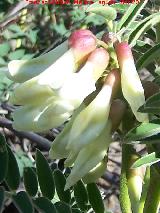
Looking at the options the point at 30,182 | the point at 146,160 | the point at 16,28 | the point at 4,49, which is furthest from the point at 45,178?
the point at 16,28

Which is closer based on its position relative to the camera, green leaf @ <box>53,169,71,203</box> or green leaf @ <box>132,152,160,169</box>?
green leaf @ <box>132,152,160,169</box>

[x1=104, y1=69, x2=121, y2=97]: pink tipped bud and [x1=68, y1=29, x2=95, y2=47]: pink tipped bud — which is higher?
[x1=68, y1=29, x2=95, y2=47]: pink tipped bud

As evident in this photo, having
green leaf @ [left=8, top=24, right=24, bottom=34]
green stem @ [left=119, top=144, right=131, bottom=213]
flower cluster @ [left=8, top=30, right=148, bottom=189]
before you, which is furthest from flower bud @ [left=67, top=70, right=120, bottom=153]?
green leaf @ [left=8, top=24, right=24, bottom=34]

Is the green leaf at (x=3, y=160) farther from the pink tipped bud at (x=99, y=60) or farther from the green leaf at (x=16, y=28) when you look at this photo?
the green leaf at (x=16, y=28)

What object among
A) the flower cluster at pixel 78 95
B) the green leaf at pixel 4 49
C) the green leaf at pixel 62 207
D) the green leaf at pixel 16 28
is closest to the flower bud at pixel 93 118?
the flower cluster at pixel 78 95

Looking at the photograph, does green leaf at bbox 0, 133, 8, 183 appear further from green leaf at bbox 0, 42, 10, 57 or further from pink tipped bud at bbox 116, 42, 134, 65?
green leaf at bbox 0, 42, 10, 57
